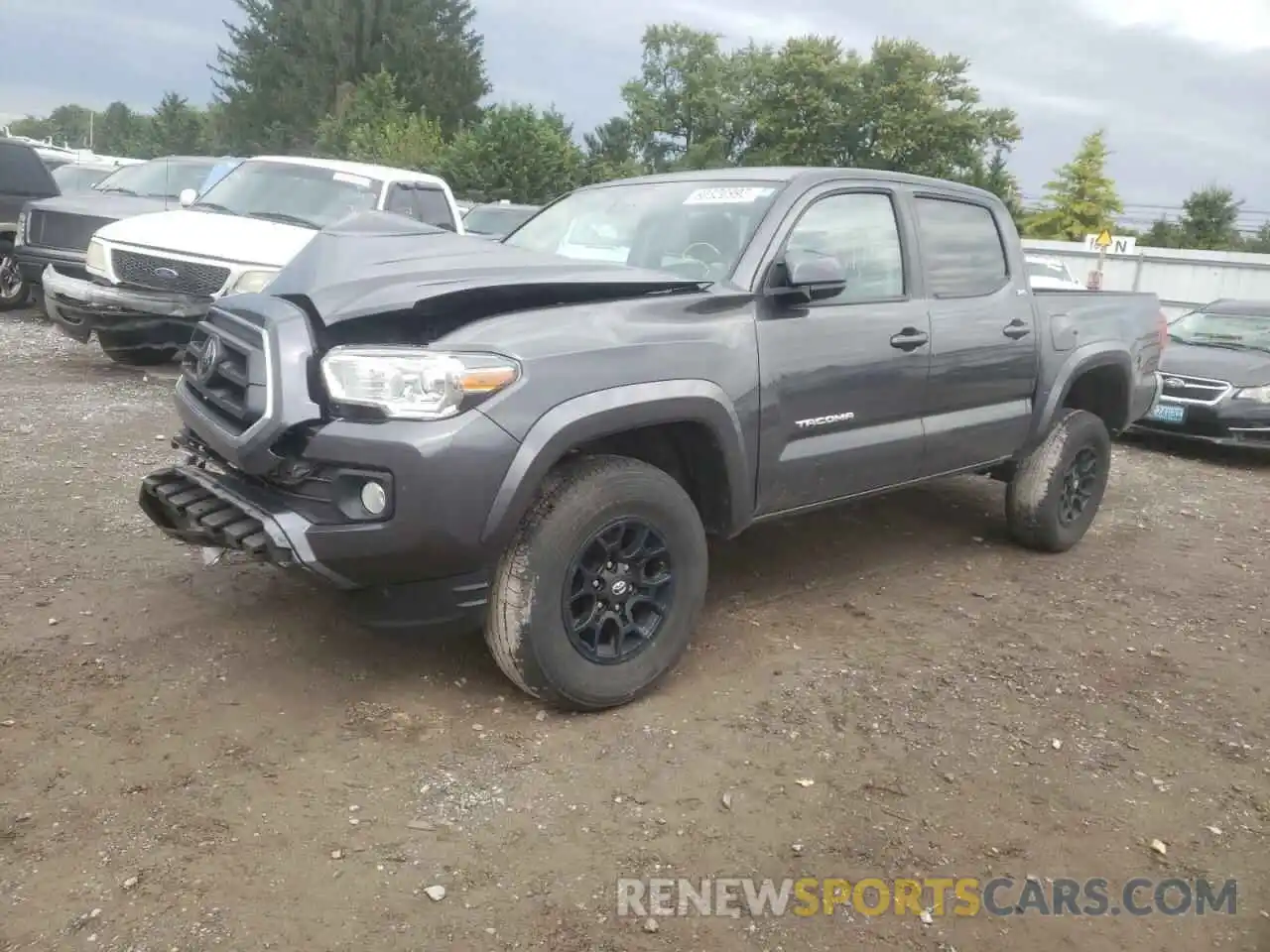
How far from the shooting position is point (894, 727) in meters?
3.52

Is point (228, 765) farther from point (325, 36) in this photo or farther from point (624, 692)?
point (325, 36)

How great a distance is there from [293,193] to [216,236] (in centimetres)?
99

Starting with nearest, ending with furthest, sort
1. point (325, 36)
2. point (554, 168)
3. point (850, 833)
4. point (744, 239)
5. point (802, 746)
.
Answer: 1. point (850, 833)
2. point (802, 746)
3. point (744, 239)
4. point (554, 168)
5. point (325, 36)

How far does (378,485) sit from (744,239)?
1.74 m

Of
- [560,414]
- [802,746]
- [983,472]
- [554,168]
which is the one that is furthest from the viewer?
[554,168]

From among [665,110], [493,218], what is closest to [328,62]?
[665,110]

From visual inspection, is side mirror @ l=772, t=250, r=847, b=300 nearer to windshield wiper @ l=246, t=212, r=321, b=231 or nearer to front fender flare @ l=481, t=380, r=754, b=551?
front fender flare @ l=481, t=380, r=754, b=551

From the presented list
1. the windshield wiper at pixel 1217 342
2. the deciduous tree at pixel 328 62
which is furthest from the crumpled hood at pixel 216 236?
the deciduous tree at pixel 328 62

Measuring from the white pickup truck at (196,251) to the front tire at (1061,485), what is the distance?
4425 millimetres

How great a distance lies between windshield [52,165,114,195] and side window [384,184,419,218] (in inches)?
349

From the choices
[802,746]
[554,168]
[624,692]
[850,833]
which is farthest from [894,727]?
[554,168]

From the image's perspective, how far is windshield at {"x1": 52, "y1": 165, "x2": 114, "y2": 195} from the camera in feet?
50.1

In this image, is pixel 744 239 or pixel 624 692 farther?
pixel 744 239

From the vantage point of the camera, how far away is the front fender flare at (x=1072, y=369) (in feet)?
17.2
